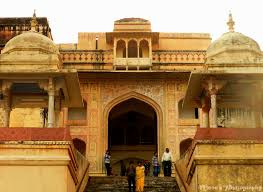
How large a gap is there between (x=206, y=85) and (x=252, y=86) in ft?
3.71

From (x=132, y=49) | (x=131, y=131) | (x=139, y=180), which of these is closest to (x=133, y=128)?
(x=131, y=131)

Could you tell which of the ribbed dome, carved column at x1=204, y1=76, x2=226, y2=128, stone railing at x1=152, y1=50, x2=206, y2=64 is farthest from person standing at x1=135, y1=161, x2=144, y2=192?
stone railing at x1=152, y1=50, x2=206, y2=64

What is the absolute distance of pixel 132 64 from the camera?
71.8ft

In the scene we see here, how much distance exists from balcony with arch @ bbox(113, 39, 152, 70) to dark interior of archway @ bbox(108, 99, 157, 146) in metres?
2.01

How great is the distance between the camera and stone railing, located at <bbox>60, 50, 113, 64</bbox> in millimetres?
21922

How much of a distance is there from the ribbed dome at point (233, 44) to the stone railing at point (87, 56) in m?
7.08

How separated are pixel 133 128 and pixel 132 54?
10.2ft

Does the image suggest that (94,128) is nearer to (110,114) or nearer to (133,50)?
(110,114)

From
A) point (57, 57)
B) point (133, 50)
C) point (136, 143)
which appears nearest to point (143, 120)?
point (136, 143)

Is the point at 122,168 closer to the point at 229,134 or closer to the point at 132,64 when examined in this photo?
the point at 132,64

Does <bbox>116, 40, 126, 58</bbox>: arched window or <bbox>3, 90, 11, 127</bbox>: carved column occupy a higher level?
<bbox>116, 40, 126, 58</bbox>: arched window

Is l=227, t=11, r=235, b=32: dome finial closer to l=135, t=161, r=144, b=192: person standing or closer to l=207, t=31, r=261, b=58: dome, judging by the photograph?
l=207, t=31, r=261, b=58: dome

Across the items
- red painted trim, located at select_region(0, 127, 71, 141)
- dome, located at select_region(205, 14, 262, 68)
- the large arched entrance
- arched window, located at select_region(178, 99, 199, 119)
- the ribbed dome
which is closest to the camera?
red painted trim, located at select_region(0, 127, 71, 141)

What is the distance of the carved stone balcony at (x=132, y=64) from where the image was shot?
21766mm
